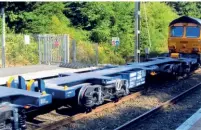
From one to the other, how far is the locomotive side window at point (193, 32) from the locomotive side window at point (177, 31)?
0.32m

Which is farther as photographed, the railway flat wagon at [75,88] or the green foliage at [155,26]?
the green foliage at [155,26]

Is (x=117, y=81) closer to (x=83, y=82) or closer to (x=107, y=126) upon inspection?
(x=83, y=82)

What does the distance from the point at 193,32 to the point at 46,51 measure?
7.80 meters

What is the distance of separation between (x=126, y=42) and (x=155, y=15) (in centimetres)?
840

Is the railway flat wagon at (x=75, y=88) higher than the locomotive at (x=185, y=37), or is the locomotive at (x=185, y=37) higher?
the locomotive at (x=185, y=37)

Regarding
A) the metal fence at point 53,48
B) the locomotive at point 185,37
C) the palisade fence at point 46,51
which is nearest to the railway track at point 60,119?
the palisade fence at point 46,51

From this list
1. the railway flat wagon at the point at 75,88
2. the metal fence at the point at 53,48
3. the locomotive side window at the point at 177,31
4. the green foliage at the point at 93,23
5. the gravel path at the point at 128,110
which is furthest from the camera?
the green foliage at the point at 93,23

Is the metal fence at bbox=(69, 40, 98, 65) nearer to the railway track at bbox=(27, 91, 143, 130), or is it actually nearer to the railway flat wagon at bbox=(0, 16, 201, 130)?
the railway flat wagon at bbox=(0, 16, 201, 130)

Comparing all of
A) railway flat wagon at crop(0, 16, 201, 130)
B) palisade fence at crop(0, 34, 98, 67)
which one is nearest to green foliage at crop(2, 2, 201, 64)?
palisade fence at crop(0, 34, 98, 67)

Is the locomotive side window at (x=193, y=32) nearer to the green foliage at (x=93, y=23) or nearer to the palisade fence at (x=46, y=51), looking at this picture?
the palisade fence at (x=46, y=51)

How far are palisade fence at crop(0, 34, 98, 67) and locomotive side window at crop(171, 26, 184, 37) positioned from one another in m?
4.41

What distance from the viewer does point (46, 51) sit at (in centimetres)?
1816

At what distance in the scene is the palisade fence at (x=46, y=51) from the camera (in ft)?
59.7

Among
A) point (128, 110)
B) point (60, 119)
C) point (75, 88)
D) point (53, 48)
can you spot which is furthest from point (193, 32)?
point (60, 119)
